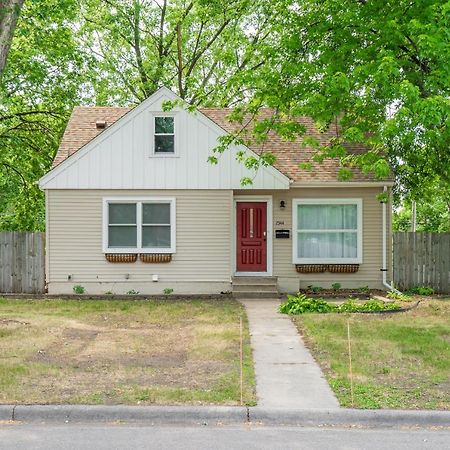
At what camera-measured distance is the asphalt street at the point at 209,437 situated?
5695 millimetres

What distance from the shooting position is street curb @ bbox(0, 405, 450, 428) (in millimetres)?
6434

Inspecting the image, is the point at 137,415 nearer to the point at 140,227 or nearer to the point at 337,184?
the point at 140,227

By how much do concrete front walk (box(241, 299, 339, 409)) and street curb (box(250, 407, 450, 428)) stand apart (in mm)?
164

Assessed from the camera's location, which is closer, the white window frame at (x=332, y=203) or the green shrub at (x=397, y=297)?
the green shrub at (x=397, y=297)

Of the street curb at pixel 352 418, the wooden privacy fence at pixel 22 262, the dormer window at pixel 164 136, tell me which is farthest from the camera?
the wooden privacy fence at pixel 22 262

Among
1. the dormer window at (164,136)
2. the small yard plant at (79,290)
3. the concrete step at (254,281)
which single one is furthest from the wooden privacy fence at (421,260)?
the small yard plant at (79,290)

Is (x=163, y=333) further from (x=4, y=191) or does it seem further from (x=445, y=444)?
(x=4, y=191)

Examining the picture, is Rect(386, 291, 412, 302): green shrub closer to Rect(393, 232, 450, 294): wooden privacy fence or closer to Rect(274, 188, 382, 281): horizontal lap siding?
Rect(274, 188, 382, 281): horizontal lap siding

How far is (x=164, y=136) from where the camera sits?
17906 millimetres

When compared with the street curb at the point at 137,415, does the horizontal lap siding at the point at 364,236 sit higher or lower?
higher

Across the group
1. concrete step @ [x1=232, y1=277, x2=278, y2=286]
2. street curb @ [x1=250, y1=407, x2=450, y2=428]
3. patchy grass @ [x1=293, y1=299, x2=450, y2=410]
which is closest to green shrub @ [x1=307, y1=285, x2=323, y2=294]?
concrete step @ [x1=232, y1=277, x2=278, y2=286]

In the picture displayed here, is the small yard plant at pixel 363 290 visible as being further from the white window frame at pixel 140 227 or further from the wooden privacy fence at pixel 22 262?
the wooden privacy fence at pixel 22 262

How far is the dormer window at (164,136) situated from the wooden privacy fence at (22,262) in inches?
169

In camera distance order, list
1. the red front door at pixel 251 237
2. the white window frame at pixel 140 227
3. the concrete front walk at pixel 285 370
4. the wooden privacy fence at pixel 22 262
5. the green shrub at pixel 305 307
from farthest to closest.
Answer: the red front door at pixel 251 237
the wooden privacy fence at pixel 22 262
the white window frame at pixel 140 227
the green shrub at pixel 305 307
the concrete front walk at pixel 285 370
